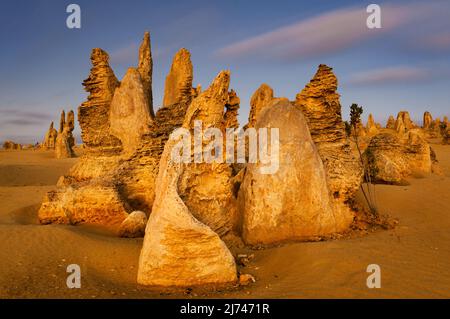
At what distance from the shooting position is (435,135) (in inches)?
1941

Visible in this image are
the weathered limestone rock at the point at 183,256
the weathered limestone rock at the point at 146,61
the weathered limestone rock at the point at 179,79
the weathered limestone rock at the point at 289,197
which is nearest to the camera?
the weathered limestone rock at the point at 183,256

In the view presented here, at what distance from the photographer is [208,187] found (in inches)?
303

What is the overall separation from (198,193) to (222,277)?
2261mm

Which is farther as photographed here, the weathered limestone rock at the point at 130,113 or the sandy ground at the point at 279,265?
the weathered limestone rock at the point at 130,113

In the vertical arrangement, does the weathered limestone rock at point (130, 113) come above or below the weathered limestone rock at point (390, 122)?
below

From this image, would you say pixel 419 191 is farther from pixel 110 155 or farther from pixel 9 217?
pixel 9 217

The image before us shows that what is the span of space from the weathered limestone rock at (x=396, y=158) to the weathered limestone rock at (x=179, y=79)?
866cm

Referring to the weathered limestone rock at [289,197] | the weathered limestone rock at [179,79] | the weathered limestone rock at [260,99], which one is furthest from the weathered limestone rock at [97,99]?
the weathered limestone rock at [289,197]

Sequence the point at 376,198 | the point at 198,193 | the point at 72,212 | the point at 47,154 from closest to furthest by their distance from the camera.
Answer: the point at 198,193, the point at 72,212, the point at 376,198, the point at 47,154

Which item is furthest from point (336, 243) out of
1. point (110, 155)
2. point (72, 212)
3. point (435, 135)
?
point (435, 135)

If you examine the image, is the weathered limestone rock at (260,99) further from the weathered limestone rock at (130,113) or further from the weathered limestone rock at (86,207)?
the weathered limestone rock at (86,207)

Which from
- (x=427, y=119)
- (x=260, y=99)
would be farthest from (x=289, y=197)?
(x=427, y=119)

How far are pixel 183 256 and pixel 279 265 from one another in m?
1.83

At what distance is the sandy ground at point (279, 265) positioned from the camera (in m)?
5.13
